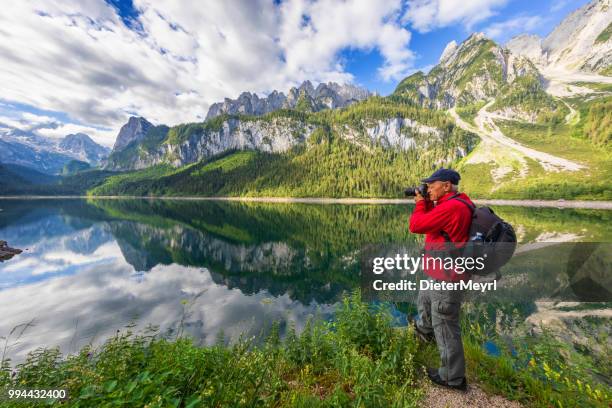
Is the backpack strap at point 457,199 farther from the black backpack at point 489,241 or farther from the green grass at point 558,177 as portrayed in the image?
the green grass at point 558,177

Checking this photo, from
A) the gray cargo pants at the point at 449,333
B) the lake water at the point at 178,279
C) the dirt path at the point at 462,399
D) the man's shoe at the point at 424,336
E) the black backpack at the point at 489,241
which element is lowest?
the lake water at the point at 178,279

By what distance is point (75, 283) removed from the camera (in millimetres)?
23875

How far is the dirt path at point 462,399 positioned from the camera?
15.1 feet

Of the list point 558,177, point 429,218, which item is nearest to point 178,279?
point 429,218

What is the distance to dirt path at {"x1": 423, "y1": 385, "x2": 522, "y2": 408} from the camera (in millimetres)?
4613

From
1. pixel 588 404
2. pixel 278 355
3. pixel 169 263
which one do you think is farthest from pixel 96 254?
pixel 588 404

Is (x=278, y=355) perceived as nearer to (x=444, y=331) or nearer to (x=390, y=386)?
(x=390, y=386)

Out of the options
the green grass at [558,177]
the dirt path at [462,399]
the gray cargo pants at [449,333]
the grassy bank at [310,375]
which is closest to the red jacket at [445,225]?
the gray cargo pants at [449,333]

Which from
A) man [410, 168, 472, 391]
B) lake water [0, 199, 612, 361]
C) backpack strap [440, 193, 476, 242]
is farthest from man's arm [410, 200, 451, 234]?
lake water [0, 199, 612, 361]

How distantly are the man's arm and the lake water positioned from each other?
4447mm

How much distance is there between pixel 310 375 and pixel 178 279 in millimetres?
23494

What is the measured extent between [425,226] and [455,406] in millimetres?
3181

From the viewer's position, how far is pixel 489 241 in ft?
14.1

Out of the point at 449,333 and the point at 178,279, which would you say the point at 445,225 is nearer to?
the point at 449,333
